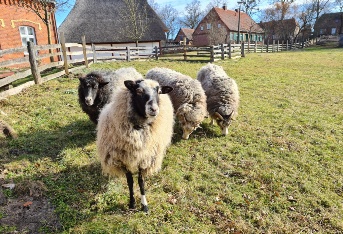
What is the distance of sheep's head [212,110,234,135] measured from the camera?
5.63 m

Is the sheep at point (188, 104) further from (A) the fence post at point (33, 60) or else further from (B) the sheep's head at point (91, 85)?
(A) the fence post at point (33, 60)

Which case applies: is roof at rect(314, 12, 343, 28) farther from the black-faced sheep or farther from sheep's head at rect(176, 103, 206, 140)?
the black-faced sheep

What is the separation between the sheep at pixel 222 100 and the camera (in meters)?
5.67

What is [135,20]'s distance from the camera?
26.1m

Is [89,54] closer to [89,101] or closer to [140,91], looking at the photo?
[89,101]

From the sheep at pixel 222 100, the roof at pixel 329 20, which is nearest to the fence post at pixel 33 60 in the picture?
the sheep at pixel 222 100

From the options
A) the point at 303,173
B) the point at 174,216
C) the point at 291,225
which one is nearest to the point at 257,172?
the point at 303,173

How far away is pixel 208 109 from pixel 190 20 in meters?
68.5

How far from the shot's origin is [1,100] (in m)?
6.62

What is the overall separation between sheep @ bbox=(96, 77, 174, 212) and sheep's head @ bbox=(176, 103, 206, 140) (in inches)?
72.7

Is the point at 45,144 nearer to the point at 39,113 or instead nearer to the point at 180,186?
the point at 39,113

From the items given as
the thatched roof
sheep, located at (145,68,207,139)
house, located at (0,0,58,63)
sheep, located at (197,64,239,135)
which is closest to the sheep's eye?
sheep, located at (145,68,207,139)

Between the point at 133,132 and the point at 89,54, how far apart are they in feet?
66.9

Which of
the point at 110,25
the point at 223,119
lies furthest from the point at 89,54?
the point at 223,119
